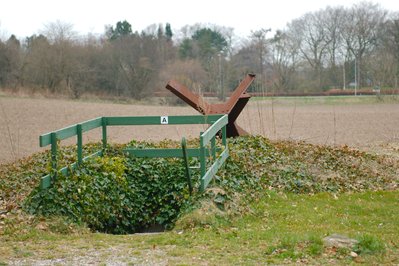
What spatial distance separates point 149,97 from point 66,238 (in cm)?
5087

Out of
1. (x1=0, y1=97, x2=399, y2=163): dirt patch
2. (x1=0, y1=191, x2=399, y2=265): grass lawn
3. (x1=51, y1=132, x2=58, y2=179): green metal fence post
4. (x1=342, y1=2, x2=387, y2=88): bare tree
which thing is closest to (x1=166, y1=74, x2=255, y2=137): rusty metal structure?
(x1=0, y1=97, x2=399, y2=163): dirt patch

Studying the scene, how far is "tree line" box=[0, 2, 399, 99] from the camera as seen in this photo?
55531mm

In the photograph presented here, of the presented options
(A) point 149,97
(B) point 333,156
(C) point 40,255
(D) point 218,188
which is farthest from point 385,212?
(A) point 149,97

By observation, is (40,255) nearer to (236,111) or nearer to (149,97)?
(236,111)

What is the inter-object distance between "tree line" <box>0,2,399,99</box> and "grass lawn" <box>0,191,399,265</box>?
33.8 meters

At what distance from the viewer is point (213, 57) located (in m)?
68.5

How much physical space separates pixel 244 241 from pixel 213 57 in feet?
202

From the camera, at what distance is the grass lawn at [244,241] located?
22.4 ft

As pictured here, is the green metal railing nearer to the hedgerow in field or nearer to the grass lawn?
the hedgerow in field

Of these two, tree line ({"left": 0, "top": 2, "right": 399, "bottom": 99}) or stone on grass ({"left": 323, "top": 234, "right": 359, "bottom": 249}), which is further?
tree line ({"left": 0, "top": 2, "right": 399, "bottom": 99})

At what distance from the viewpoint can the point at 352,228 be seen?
8.47 meters

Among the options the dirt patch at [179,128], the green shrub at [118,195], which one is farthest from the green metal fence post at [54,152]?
the dirt patch at [179,128]

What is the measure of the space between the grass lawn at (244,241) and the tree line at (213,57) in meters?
33.8

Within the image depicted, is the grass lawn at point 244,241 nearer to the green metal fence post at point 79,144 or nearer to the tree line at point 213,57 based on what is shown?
the green metal fence post at point 79,144
